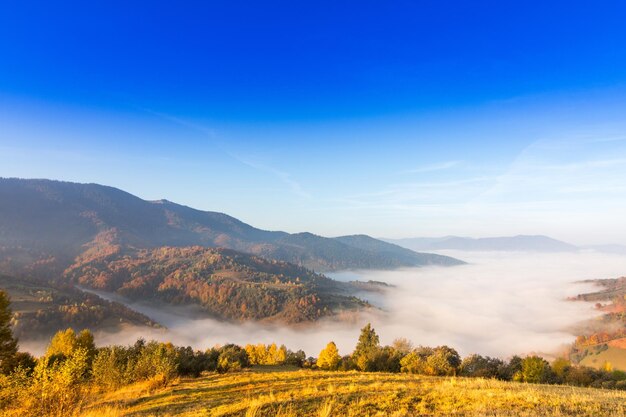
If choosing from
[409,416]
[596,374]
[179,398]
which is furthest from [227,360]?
[596,374]

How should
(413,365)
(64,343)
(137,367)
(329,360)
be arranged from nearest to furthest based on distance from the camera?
(137,367) → (64,343) → (413,365) → (329,360)

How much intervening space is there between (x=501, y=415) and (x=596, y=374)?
81625 mm

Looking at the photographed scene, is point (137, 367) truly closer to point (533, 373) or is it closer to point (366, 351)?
point (366, 351)

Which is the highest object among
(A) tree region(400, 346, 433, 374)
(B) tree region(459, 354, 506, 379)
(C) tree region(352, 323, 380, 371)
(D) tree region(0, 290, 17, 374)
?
(D) tree region(0, 290, 17, 374)

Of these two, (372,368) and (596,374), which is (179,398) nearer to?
(372,368)

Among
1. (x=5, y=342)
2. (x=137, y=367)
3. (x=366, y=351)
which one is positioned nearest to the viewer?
(x=137, y=367)

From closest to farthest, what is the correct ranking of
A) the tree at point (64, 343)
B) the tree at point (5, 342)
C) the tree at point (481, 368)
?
the tree at point (5, 342), the tree at point (64, 343), the tree at point (481, 368)

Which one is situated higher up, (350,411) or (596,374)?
(350,411)

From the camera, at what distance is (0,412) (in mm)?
15320

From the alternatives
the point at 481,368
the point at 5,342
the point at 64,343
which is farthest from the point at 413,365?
the point at 64,343

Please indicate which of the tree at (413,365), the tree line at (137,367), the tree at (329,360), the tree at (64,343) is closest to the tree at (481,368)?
the tree line at (137,367)

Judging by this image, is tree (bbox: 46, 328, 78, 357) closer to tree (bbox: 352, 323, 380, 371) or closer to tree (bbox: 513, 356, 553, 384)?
tree (bbox: 352, 323, 380, 371)

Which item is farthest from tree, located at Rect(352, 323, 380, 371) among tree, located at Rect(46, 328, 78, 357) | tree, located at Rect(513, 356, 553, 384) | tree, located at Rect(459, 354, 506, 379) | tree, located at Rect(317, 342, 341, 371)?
tree, located at Rect(46, 328, 78, 357)

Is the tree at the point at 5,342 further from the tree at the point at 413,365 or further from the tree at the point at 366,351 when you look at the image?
the tree at the point at 413,365
